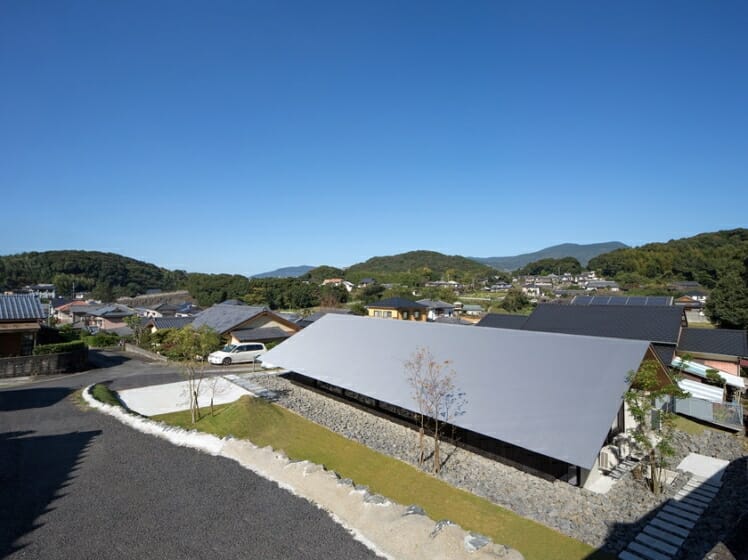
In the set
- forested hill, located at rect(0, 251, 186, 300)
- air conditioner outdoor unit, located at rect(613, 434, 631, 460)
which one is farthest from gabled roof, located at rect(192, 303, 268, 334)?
forested hill, located at rect(0, 251, 186, 300)

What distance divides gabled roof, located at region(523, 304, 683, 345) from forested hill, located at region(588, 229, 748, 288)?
71.4 m

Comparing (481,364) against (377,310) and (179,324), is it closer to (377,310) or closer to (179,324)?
(179,324)

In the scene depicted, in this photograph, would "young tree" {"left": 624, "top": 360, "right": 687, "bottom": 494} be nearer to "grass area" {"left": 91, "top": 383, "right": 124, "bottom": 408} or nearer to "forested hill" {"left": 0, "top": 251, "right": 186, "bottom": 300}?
"grass area" {"left": 91, "top": 383, "right": 124, "bottom": 408}

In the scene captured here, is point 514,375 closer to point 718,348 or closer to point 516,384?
point 516,384

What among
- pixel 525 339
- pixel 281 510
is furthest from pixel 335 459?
pixel 525 339

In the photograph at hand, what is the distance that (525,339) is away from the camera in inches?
448

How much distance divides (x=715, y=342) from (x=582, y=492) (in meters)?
15.1

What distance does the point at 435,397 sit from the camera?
994 cm

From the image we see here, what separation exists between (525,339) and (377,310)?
31.5m

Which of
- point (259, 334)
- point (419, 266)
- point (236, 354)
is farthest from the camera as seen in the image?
point (419, 266)

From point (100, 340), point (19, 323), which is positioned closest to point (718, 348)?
point (19, 323)

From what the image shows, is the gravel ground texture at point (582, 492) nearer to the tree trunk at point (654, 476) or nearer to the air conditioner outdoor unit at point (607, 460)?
the tree trunk at point (654, 476)

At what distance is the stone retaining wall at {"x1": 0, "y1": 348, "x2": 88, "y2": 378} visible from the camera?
59.2 feet

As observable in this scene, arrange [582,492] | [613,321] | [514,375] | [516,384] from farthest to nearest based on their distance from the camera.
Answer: [613,321] < [514,375] < [516,384] < [582,492]
